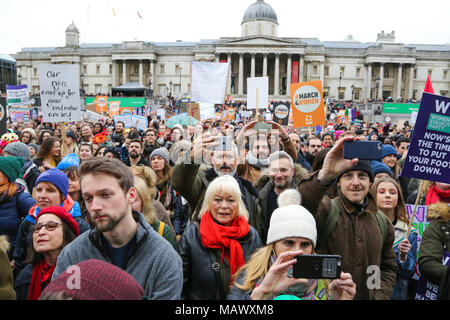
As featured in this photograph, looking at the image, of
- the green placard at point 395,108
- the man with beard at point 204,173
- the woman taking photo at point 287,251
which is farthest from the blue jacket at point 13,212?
the green placard at point 395,108

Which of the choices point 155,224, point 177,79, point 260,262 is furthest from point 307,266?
point 177,79

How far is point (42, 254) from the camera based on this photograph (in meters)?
2.92

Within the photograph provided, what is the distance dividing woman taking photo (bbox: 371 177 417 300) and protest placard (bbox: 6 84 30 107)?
16.9 meters

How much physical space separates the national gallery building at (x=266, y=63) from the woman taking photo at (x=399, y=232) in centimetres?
5818

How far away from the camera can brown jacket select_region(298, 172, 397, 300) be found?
9.68 ft

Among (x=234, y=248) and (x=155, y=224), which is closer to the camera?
(x=234, y=248)

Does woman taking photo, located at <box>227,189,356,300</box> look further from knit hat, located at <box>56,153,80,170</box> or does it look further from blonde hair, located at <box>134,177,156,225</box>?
knit hat, located at <box>56,153,80,170</box>

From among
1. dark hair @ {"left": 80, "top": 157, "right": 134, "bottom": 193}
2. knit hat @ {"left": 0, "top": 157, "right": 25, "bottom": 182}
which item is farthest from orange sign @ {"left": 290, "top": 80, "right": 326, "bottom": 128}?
dark hair @ {"left": 80, "top": 157, "right": 134, "bottom": 193}

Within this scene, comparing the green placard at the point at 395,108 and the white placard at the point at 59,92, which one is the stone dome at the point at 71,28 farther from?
the white placard at the point at 59,92

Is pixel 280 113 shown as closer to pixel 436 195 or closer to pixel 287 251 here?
pixel 436 195

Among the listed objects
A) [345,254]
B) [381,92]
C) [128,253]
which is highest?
[381,92]

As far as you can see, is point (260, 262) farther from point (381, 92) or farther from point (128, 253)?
point (381, 92)
